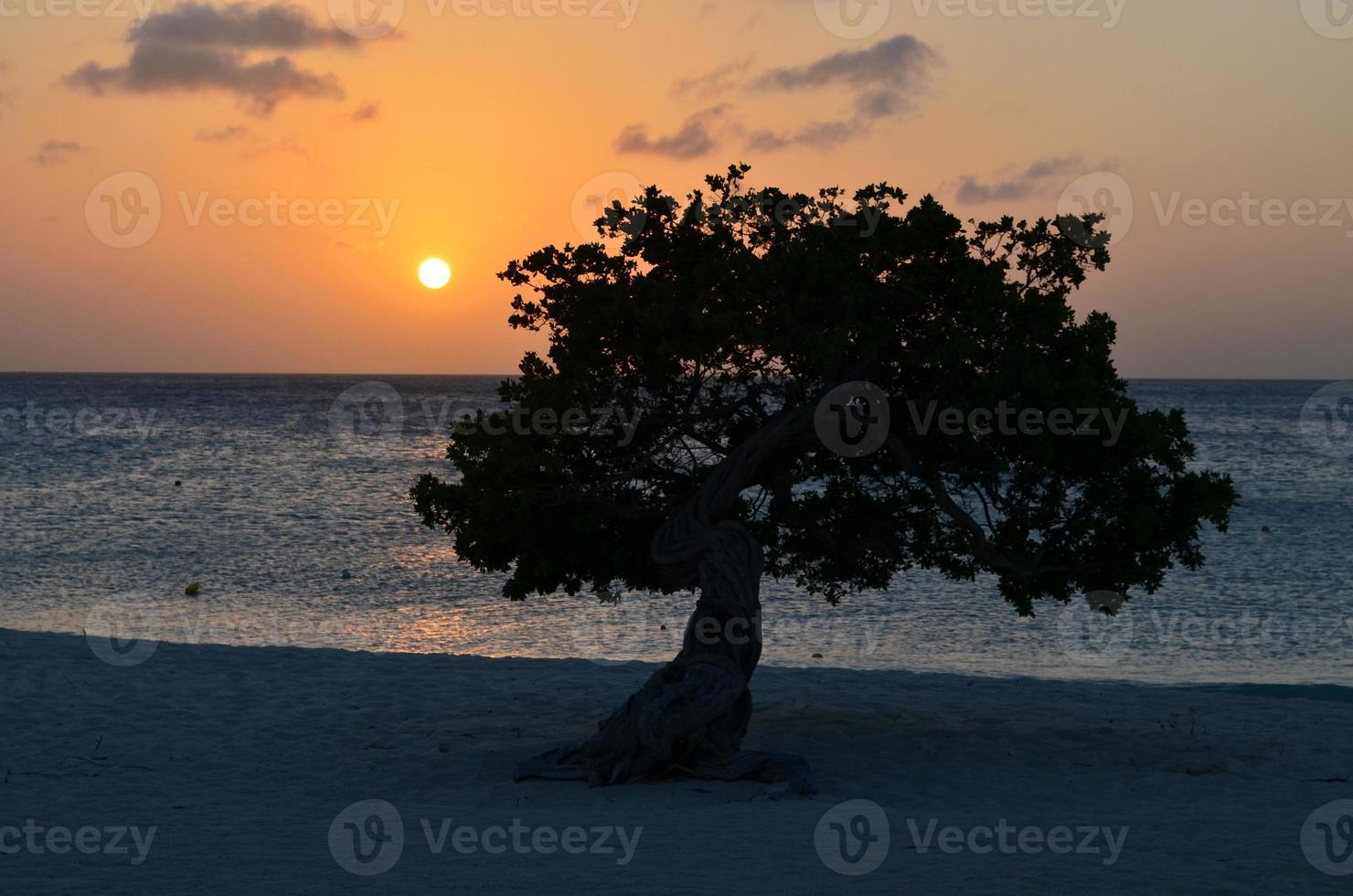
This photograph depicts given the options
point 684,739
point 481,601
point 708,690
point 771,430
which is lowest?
point 481,601

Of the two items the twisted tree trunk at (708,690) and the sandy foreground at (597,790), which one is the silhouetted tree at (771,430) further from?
the sandy foreground at (597,790)

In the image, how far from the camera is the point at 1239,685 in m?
23.4

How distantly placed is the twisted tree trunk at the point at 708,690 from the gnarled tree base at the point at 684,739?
0.04ft

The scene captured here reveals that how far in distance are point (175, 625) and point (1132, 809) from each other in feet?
73.5

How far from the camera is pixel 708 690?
1473 centimetres

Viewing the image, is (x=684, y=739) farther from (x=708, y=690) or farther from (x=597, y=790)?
(x=597, y=790)

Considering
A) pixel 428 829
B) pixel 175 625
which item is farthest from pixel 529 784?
pixel 175 625

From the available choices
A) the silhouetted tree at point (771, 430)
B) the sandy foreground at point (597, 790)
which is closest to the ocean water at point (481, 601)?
the sandy foreground at point (597, 790)

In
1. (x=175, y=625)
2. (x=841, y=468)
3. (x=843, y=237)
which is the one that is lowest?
(x=175, y=625)

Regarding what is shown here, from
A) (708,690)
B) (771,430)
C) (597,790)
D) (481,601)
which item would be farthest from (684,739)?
(481,601)

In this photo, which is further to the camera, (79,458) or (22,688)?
(79,458)

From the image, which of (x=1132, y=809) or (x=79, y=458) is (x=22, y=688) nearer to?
(x=1132, y=809)

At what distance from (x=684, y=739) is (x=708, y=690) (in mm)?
671

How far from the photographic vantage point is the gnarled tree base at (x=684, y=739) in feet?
48.1
